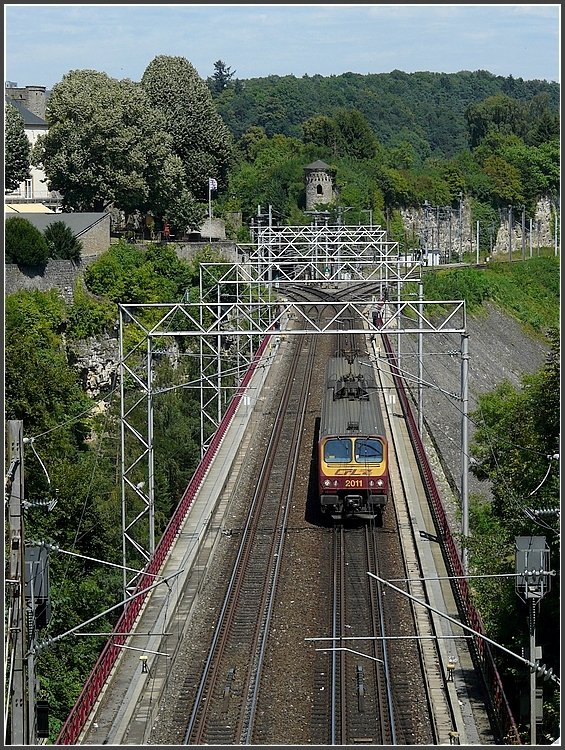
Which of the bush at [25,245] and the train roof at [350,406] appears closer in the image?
the train roof at [350,406]

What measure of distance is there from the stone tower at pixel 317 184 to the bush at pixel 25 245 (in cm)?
3993

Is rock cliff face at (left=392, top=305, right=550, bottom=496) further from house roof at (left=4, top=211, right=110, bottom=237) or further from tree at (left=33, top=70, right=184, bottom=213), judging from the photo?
house roof at (left=4, top=211, right=110, bottom=237)

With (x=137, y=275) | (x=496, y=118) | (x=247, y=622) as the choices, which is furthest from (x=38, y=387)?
(x=496, y=118)

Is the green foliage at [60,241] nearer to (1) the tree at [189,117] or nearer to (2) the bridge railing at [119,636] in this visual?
(2) the bridge railing at [119,636]

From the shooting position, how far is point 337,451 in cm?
2511

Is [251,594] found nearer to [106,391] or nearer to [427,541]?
[427,541]

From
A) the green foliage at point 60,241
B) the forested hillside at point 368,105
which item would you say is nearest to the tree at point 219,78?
the forested hillside at point 368,105

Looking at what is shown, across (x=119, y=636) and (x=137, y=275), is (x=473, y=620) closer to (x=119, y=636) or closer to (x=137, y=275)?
(x=119, y=636)

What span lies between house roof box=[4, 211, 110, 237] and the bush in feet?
9.86

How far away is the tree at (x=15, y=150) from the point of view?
58.0m

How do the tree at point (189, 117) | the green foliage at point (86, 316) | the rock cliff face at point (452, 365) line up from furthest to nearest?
1. the tree at point (189, 117)
2. the green foliage at point (86, 316)
3. the rock cliff face at point (452, 365)

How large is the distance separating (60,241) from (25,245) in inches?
93.8

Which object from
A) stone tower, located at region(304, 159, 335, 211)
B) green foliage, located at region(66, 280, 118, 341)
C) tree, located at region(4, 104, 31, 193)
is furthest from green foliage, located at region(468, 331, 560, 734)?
stone tower, located at region(304, 159, 335, 211)

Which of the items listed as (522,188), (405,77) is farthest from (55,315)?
Answer: (405,77)
